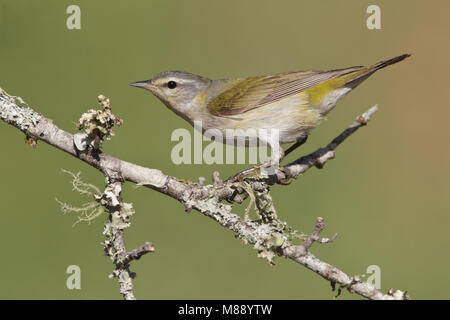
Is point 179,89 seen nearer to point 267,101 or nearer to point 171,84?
point 171,84

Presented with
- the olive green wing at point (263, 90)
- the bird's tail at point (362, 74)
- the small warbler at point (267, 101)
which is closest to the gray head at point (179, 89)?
the small warbler at point (267, 101)

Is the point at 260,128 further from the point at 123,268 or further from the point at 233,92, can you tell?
the point at 123,268

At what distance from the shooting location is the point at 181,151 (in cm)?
325

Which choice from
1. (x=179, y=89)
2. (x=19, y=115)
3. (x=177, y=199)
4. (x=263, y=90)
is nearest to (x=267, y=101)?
(x=263, y=90)

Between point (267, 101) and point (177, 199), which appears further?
point (267, 101)

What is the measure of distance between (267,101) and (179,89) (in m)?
0.56

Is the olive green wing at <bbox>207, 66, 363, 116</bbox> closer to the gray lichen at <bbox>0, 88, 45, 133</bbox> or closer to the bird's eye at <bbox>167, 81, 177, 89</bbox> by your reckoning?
the bird's eye at <bbox>167, 81, 177, 89</bbox>

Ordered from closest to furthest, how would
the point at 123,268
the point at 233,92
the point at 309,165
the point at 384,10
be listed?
the point at 123,268 → the point at 309,165 → the point at 233,92 → the point at 384,10

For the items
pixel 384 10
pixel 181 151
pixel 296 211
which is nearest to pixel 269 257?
pixel 181 151

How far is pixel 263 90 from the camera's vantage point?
3.49m

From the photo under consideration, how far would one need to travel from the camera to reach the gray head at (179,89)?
3.28 m

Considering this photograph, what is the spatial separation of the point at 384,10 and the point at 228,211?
362cm

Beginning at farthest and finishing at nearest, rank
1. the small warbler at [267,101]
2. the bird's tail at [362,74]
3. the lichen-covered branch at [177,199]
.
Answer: the small warbler at [267,101] → the bird's tail at [362,74] → the lichen-covered branch at [177,199]

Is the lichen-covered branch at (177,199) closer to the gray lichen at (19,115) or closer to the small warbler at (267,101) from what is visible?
the gray lichen at (19,115)
